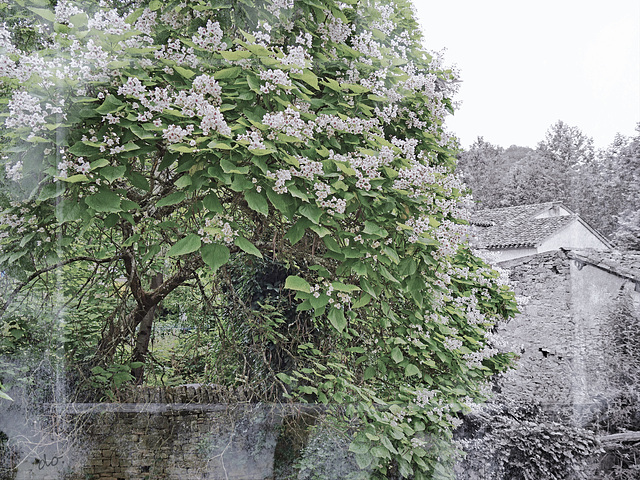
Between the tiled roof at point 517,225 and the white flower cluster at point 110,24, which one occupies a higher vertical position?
the tiled roof at point 517,225

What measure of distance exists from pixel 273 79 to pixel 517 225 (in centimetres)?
447

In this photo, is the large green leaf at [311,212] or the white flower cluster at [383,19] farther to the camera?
the white flower cluster at [383,19]

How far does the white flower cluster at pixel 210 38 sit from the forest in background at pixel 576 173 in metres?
1.89

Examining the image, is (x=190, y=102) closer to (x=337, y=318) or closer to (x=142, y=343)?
(x=337, y=318)

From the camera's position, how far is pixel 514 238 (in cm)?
452

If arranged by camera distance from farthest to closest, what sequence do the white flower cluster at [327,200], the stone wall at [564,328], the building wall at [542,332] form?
the building wall at [542,332] → the stone wall at [564,328] → the white flower cluster at [327,200]

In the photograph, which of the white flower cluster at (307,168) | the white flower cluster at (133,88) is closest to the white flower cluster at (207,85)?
A: the white flower cluster at (133,88)

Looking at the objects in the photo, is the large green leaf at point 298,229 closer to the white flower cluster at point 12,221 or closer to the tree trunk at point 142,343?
the white flower cluster at point 12,221

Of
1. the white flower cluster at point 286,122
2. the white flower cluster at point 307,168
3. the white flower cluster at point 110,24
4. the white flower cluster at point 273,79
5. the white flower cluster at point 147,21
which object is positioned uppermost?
the white flower cluster at point 147,21

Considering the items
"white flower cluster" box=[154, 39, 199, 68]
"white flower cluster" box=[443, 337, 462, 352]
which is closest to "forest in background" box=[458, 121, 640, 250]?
"white flower cluster" box=[443, 337, 462, 352]

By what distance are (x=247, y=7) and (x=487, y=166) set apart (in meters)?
3.88

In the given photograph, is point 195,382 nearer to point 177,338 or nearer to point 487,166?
point 177,338

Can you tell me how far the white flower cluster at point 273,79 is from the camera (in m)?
0.93

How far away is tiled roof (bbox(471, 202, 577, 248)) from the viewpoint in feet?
14.1
